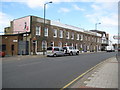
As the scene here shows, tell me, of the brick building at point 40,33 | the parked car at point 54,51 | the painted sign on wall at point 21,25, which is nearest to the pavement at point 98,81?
the parked car at point 54,51

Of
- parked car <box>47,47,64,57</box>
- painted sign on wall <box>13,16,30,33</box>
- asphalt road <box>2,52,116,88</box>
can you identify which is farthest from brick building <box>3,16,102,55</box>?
asphalt road <box>2,52,116,88</box>

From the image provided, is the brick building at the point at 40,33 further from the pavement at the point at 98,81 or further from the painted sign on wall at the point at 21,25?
the pavement at the point at 98,81

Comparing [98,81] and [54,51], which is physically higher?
[54,51]

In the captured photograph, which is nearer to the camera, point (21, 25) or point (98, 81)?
point (98, 81)

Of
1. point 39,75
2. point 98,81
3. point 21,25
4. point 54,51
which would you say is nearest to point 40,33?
point 21,25

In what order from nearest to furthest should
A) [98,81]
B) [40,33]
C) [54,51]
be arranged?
1. [98,81]
2. [54,51]
3. [40,33]

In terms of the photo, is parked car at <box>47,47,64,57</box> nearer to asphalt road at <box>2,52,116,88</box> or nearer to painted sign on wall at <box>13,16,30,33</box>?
painted sign on wall at <box>13,16,30,33</box>

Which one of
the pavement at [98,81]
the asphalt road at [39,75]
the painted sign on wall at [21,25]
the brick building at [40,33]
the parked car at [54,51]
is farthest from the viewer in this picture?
the painted sign on wall at [21,25]

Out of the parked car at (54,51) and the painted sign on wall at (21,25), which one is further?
the painted sign on wall at (21,25)

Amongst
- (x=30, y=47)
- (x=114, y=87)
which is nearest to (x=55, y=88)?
(x=114, y=87)

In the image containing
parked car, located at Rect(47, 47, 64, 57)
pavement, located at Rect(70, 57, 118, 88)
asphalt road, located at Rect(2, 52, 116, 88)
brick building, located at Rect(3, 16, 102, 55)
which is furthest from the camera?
brick building, located at Rect(3, 16, 102, 55)

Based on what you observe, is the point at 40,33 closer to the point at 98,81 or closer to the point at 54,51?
the point at 54,51

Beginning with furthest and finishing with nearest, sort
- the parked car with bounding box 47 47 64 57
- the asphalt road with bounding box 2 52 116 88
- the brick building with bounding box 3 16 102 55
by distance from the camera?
the brick building with bounding box 3 16 102 55
the parked car with bounding box 47 47 64 57
the asphalt road with bounding box 2 52 116 88

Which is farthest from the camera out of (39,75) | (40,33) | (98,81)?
(40,33)
